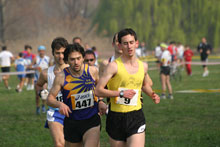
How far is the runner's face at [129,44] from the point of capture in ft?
18.1

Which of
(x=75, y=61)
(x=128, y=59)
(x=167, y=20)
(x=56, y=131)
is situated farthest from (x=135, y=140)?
(x=167, y=20)

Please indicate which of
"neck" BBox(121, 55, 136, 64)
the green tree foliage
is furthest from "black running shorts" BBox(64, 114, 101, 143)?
the green tree foliage

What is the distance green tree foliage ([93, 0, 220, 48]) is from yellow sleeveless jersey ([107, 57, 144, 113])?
54819mm

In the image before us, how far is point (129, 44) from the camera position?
18.1ft

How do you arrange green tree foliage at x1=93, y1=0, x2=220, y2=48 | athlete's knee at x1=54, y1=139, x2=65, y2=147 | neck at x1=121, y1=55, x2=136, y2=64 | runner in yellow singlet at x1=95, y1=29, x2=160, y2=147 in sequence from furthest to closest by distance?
1. green tree foliage at x1=93, y1=0, x2=220, y2=48
2. athlete's knee at x1=54, y1=139, x2=65, y2=147
3. neck at x1=121, y1=55, x2=136, y2=64
4. runner in yellow singlet at x1=95, y1=29, x2=160, y2=147

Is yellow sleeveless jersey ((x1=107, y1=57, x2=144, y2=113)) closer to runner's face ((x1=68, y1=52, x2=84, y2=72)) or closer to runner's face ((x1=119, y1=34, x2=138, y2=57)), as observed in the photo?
runner's face ((x1=119, y1=34, x2=138, y2=57))

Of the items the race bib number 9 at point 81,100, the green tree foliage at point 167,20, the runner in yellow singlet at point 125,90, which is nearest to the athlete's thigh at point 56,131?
the race bib number 9 at point 81,100

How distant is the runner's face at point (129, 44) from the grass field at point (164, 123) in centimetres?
337

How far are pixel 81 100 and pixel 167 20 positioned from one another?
57.9 meters

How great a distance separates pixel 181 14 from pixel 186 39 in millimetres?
3763

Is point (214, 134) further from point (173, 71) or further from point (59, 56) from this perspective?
point (173, 71)

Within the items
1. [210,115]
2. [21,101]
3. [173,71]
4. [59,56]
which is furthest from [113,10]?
[59,56]

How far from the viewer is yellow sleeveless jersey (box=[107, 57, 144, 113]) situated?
5523mm

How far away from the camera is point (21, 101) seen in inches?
656
